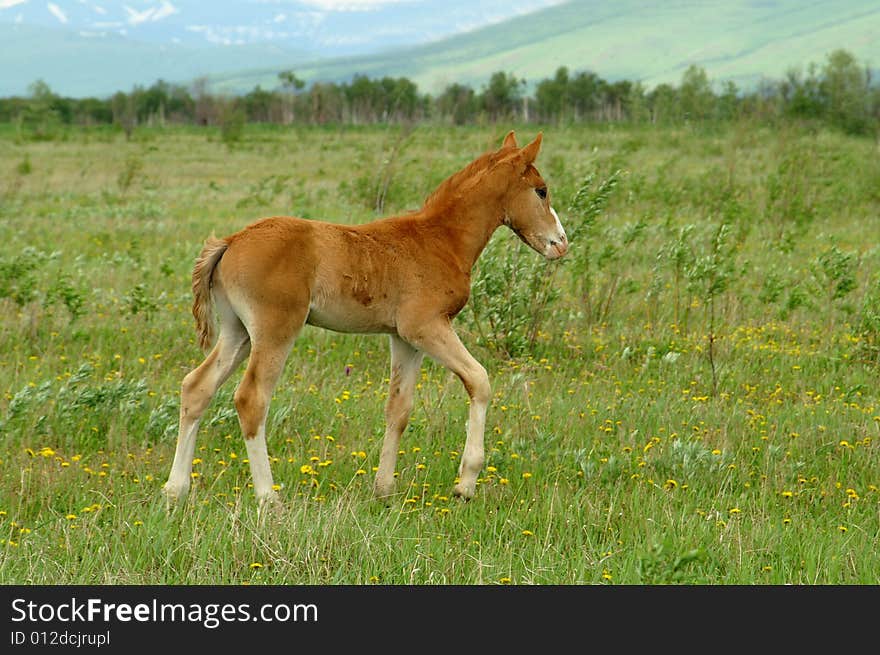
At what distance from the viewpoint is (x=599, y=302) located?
35.4ft

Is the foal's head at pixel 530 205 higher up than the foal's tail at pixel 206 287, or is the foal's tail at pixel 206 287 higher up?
the foal's head at pixel 530 205

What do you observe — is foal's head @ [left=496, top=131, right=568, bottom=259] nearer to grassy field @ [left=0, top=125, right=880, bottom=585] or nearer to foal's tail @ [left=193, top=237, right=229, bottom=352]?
grassy field @ [left=0, top=125, right=880, bottom=585]

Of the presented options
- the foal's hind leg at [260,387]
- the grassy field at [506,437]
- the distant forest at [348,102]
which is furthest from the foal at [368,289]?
the distant forest at [348,102]

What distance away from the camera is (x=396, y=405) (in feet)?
20.1

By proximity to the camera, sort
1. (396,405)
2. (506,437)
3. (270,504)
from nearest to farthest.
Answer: (270,504) → (396,405) → (506,437)

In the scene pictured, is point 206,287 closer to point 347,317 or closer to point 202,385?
point 202,385

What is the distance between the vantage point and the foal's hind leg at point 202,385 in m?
5.72

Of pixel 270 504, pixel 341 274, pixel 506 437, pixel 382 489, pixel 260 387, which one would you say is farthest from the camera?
pixel 506 437

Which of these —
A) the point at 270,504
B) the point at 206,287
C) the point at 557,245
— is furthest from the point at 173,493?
the point at 557,245

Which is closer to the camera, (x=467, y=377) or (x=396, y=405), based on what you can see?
(x=467, y=377)

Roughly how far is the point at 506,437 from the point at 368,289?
5.62 ft

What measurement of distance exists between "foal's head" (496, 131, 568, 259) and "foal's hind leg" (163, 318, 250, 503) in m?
1.77

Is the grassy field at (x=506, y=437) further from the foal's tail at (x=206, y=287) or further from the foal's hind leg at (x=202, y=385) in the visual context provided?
the foal's tail at (x=206, y=287)

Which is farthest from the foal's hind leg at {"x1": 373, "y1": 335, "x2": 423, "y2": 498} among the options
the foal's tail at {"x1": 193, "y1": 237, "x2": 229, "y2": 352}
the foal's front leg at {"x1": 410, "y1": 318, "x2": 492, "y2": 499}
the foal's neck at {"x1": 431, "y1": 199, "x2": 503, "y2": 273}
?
the foal's tail at {"x1": 193, "y1": 237, "x2": 229, "y2": 352}
